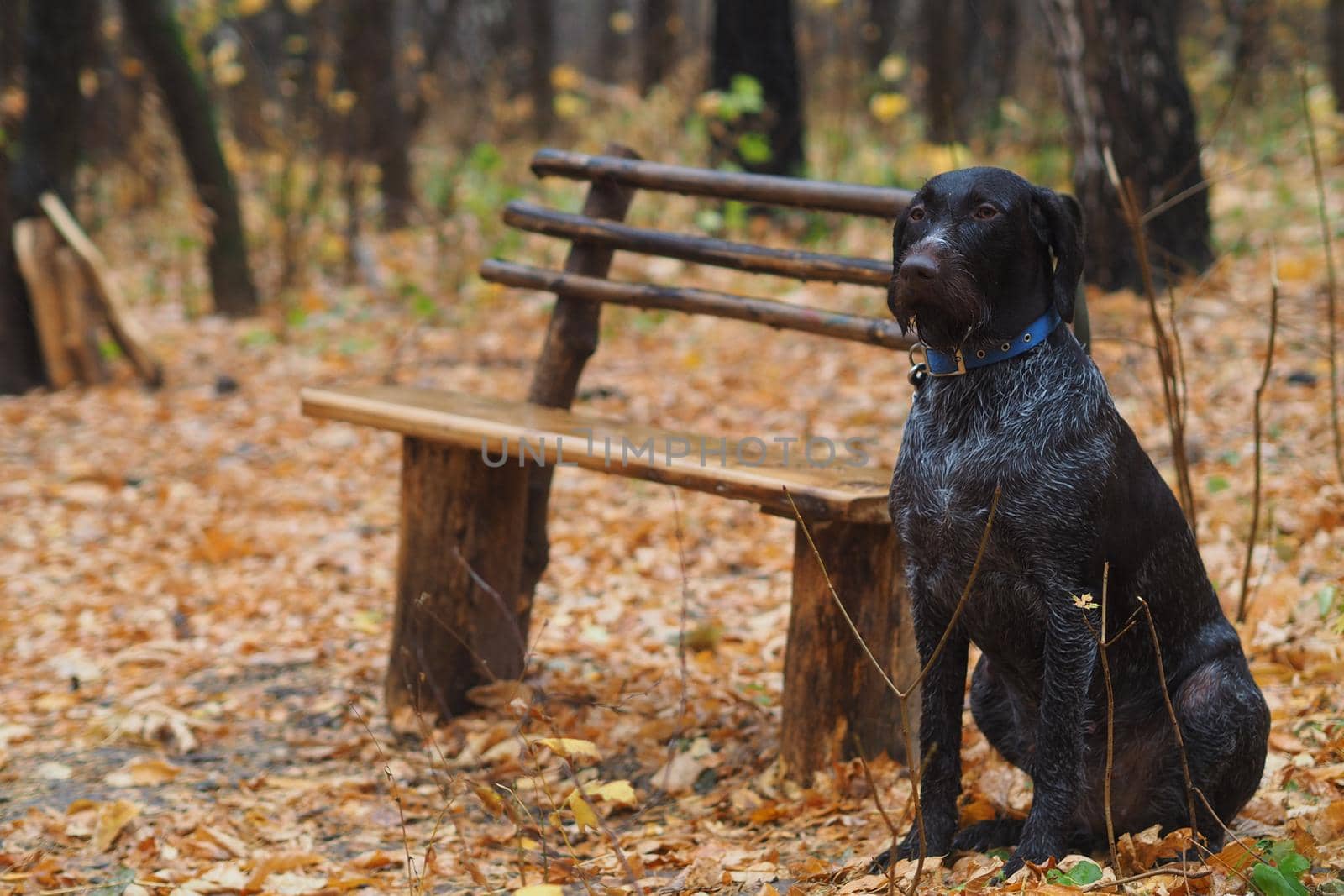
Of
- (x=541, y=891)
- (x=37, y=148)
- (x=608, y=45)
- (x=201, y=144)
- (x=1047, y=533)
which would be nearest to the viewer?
(x=541, y=891)

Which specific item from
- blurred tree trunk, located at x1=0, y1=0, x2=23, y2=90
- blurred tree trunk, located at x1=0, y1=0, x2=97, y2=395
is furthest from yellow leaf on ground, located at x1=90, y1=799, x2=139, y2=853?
blurred tree trunk, located at x1=0, y1=0, x2=23, y2=90

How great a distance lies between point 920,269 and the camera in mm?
2471

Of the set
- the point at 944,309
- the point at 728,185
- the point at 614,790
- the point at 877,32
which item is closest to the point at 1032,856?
the point at 614,790

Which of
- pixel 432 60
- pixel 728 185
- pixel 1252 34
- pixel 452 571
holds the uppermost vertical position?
pixel 432 60

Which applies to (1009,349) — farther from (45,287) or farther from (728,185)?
(45,287)

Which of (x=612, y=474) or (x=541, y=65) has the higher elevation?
(x=541, y=65)

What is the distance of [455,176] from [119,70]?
717 centimetres

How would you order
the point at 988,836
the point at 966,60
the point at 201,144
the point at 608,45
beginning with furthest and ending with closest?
the point at 608,45
the point at 966,60
the point at 201,144
the point at 988,836

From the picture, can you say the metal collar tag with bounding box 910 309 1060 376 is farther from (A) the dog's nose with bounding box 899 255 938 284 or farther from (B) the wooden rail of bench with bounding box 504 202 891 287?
(B) the wooden rail of bench with bounding box 504 202 891 287

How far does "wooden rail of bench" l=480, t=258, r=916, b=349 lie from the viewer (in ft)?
12.5

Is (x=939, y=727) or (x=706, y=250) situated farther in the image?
(x=706, y=250)

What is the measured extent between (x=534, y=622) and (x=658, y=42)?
10898mm

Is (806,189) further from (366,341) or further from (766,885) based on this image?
(366,341)

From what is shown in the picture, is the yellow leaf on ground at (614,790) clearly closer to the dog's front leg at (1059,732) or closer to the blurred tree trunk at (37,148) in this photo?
the dog's front leg at (1059,732)
